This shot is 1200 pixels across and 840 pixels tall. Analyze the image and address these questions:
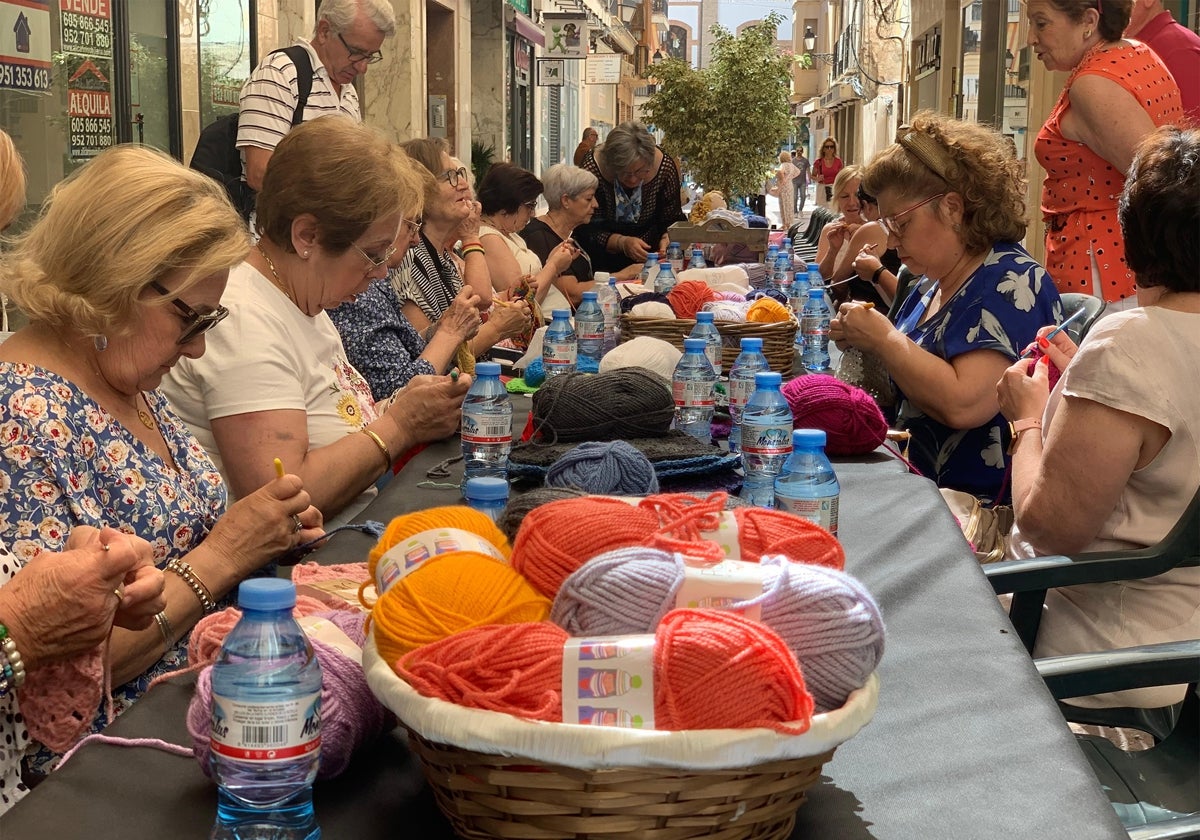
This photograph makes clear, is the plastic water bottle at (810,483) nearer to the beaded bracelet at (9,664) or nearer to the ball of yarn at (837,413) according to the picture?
the ball of yarn at (837,413)

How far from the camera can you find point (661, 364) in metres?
2.90

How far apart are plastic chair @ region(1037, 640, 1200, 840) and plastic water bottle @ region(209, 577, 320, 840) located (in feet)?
3.86

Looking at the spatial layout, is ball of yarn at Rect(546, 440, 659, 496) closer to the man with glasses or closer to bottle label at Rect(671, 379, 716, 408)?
bottle label at Rect(671, 379, 716, 408)

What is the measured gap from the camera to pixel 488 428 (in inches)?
88.5

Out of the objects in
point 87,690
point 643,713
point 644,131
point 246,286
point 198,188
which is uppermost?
point 644,131

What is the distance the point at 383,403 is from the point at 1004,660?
1.99 m

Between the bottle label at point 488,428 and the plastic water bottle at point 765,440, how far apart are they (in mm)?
450

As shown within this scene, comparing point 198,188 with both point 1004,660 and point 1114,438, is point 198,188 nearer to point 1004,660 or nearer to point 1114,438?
point 1004,660

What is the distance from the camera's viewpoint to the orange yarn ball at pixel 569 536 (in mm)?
1109

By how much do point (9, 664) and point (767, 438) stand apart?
4.08 feet

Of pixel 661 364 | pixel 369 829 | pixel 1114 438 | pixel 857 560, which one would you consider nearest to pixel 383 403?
pixel 661 364

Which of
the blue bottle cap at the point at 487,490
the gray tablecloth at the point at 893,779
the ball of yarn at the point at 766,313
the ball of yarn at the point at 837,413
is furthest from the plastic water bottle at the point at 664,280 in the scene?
the gray tablecloth at the point at 893,779

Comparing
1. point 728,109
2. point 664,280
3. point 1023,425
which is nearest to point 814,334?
point 664,280

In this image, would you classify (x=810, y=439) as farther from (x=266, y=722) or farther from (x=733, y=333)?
(x=733, y=333)
